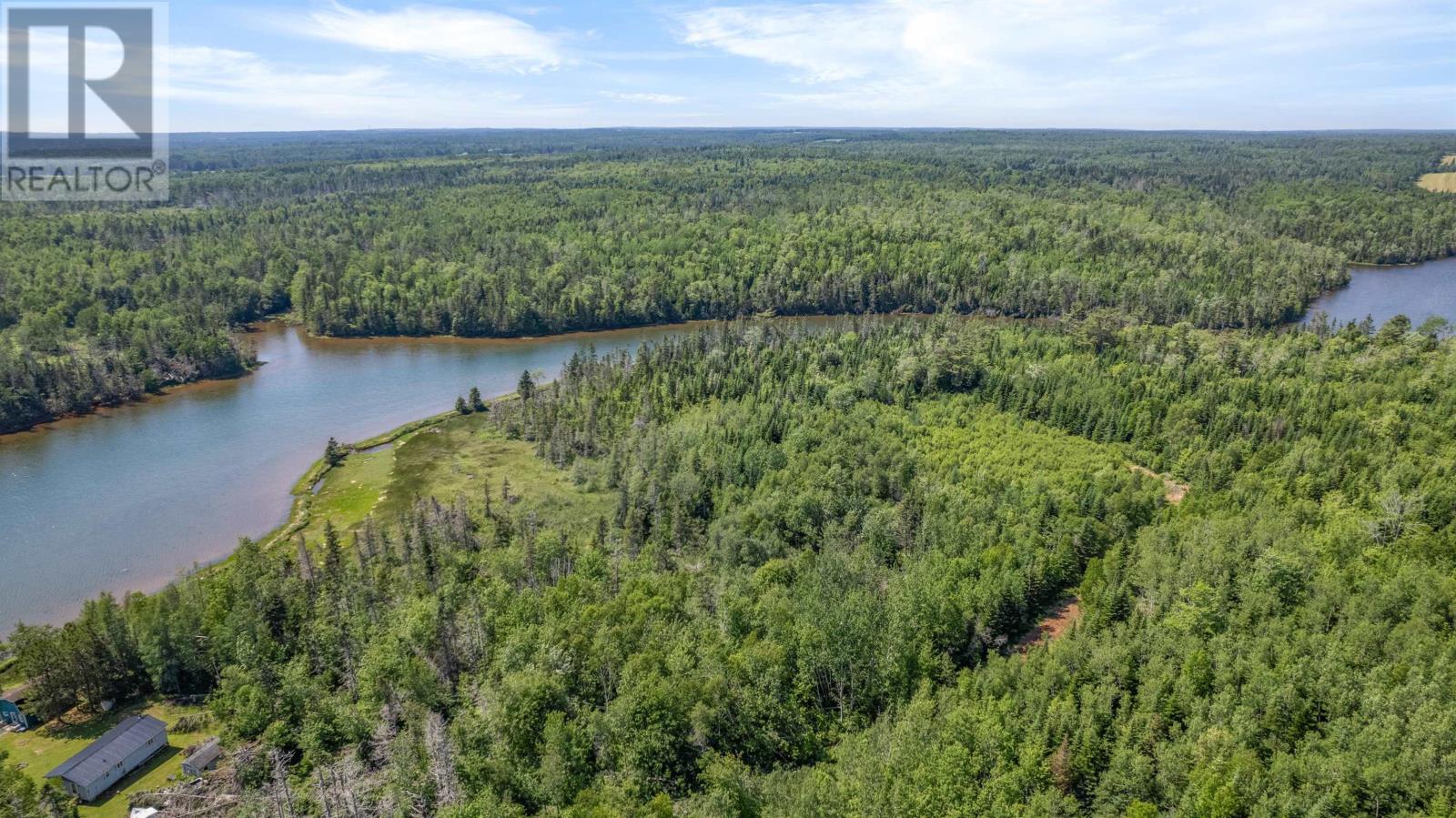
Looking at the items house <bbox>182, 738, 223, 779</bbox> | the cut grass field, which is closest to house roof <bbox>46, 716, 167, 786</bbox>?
house <bbox>182, 738, 223, 779</bbox>

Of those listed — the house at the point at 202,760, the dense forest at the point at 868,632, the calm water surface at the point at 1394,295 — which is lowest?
the house at the point at 202,760

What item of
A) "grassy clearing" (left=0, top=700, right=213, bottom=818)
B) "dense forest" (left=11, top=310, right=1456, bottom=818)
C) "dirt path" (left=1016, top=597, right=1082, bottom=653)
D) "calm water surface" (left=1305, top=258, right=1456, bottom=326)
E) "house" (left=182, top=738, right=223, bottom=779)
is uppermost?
"calm water surface" (left=1305, top=258, right=1456, bottom=326)

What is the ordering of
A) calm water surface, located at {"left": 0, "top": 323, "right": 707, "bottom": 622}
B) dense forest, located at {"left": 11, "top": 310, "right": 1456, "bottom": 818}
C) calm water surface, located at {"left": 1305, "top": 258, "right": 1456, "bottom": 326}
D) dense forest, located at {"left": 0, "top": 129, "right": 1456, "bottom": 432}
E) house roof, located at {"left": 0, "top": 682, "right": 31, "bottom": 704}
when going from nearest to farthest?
1. dense forest, located at {"left": 11, "top": 310, "right": 1456, "bottom": 818}
2. house roof, located at {"left": 0, "top": 682, "right": 31, "bottom": 704}
3. calm water surface, located at {"left": 0, "top": 323, "right": 707, "bottom": 622}
4. dense forest, located at {"left": 0, "top": 129, "right": 1456, "bottom": 432}
5. calm water surface, located at {"left": 1305, "top": 258, "right": 1456, "bottom": 326}

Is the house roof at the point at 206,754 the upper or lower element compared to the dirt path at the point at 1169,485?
lower

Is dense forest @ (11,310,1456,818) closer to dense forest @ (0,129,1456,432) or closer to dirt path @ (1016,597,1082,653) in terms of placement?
dirt path @ (1016,597,1082,653)

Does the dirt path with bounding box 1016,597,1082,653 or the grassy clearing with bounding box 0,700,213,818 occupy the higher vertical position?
the dirt path with bounding box 1016,597,1082,653

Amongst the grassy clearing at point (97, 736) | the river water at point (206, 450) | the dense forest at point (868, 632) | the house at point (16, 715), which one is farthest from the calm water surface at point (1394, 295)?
the house at point (16, 715)

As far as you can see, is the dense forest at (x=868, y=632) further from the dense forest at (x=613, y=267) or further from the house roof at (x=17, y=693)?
the dense forest at (x=613, y=267)

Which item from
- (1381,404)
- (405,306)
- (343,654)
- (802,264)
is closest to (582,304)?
(405,306)

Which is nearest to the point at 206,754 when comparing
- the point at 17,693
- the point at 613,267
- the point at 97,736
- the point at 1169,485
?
the point at 97,736
